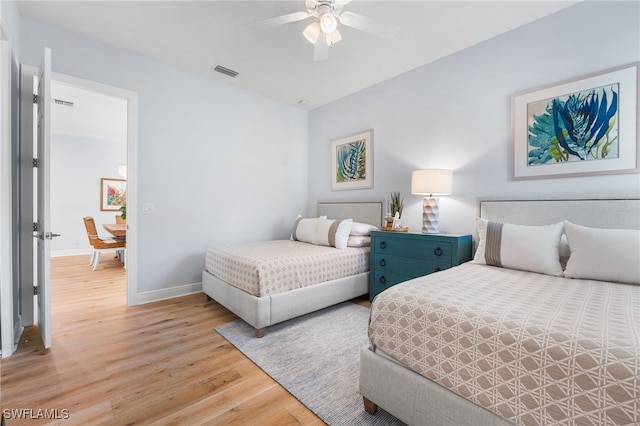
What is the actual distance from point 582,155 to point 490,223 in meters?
0.87

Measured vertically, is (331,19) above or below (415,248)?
above

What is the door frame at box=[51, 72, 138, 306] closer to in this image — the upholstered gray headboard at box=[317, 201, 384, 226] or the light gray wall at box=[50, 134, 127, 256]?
the upholstered gray headboard at box=[317, 201, 384, 226]

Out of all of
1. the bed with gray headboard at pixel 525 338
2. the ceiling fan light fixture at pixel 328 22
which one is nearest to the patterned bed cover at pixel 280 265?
the bed with gray headboard at pixel 525 338

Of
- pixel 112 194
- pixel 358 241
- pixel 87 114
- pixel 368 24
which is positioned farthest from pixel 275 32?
pixel 112 194

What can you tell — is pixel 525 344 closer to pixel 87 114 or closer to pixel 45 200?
pixel 45 200

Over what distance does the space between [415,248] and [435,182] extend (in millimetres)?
704

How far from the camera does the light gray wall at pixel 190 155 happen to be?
2.86 meters

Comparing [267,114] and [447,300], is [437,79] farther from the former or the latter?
[447,300]

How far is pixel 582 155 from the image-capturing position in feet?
7.15

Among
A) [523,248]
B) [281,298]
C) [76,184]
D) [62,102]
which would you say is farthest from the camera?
[76,184]

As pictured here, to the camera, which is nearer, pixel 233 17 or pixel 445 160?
pixel 233 17

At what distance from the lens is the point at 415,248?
272 cm

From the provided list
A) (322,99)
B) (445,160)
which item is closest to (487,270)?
(445,160)

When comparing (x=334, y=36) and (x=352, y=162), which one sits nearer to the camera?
(x=334, y=36)
